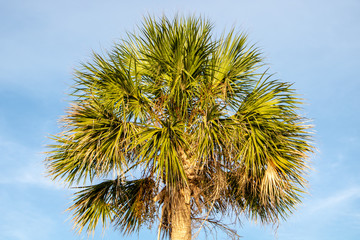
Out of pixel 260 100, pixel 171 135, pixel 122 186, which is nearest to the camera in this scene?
pixel 171 135

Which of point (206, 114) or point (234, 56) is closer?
point (206, 114)

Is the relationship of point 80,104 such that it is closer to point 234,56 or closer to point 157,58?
point 157,58

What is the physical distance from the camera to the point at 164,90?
8.12m

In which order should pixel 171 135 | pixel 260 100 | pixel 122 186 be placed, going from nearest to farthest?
pixel 171 135 → pixel 260 100 → pixel 122 186

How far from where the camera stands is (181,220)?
7434 millimetres

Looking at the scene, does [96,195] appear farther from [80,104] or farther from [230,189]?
[230,189]

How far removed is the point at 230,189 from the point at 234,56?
277 centimetres

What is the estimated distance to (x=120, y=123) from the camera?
7430mm

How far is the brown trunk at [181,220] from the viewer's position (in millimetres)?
7395

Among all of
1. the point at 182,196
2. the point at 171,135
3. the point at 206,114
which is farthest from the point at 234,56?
the point at 182,196

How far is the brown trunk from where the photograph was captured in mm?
7395

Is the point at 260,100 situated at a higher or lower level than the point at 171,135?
higher

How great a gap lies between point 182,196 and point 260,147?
1.71 meters

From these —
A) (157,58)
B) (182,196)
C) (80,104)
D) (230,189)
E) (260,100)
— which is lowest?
(182,196)
